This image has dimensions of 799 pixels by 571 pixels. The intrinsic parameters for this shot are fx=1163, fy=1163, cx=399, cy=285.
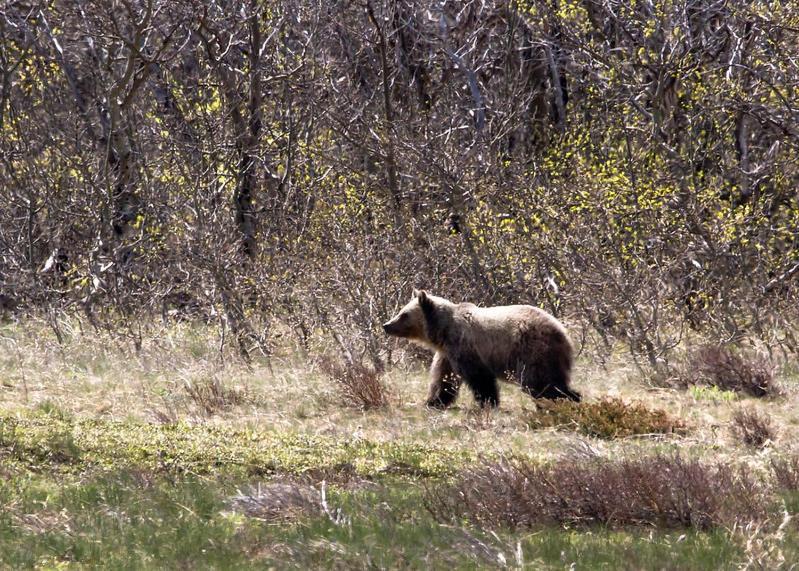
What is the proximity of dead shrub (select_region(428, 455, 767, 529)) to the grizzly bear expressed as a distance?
409cm

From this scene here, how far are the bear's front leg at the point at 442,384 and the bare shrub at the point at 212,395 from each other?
6.49 ft

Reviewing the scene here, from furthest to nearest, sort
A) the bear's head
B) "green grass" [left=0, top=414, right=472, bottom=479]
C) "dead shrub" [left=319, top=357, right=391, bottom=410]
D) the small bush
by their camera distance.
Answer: the bear's head → "dead shrub" [left=319, top=357, right=391, bottom=410] → the small bush → "green grass" [left=0, top=414, right=472, bottom=479]

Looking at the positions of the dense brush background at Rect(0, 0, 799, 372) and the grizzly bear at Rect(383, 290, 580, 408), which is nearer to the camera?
the grizzly bear at Rect(383, 290, 580, 408)

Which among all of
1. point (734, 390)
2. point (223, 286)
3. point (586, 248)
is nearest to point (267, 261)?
point (223, 286)

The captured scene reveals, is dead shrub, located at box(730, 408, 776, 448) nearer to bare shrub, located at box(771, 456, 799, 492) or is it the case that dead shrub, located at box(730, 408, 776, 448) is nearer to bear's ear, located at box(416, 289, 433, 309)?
bare shrub, located at box(771, 456, 799, 492)

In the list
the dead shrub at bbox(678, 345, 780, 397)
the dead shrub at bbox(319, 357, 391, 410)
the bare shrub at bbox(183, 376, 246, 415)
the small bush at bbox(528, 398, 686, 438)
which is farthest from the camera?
the dead shrub at bbox(678, 345, 780, 397)

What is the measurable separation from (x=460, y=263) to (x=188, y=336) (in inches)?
155

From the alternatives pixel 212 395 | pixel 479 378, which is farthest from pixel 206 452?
pixel 479 378

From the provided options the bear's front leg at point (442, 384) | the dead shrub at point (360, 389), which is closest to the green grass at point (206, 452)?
the dead shrub at point (360, 389)

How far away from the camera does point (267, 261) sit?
16.7 metres

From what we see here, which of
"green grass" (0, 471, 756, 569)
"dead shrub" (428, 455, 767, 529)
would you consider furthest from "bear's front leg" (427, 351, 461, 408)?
"dead shrub" (428, 455, 767, 529)

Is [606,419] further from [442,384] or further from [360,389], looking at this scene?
[360,389]

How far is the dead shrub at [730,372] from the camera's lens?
12484mm

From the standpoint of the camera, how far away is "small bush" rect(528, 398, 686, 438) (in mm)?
10383
